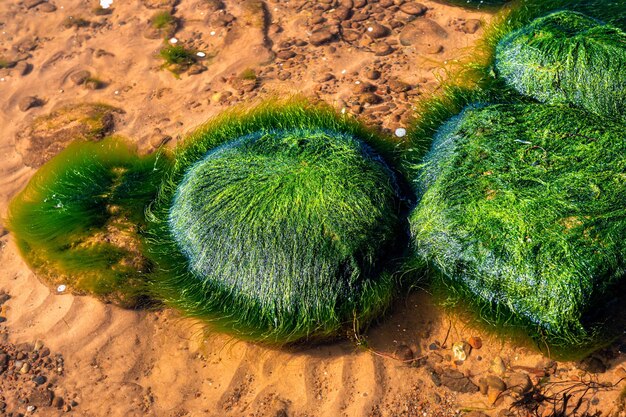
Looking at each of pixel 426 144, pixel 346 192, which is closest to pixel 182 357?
pixel 346 192

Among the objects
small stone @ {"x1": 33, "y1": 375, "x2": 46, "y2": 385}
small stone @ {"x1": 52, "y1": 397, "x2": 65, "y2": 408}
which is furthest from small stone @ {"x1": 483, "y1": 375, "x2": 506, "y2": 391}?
small stone @ {"x1": 33, "y1": 375, "x2": 46, "y2": 385}

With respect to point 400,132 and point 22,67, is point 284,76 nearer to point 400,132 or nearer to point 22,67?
point 400,132

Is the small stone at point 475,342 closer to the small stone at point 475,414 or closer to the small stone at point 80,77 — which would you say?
the small stone at point 475,414

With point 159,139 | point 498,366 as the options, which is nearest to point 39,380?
point 159,139

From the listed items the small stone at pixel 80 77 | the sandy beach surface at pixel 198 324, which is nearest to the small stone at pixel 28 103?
the sandy beach surface at pixel 198 324

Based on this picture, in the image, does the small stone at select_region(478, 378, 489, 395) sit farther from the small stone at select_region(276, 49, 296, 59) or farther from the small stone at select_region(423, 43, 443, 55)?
the small stone at select_region(276, 49, 296, 59)

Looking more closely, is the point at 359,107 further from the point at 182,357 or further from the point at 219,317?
the point at 182,357
